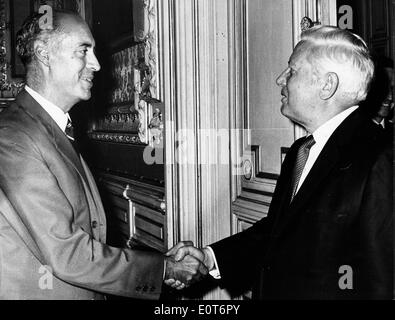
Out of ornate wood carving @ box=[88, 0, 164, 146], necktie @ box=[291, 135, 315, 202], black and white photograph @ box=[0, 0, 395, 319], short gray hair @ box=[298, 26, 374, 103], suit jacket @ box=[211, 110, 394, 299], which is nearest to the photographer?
suit jacket @ box=[211, 110, 394, 299]

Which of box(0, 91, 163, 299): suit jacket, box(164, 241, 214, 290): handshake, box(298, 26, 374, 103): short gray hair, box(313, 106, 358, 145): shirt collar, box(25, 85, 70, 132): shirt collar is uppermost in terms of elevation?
box(298, 26, 374, 103): short gray hair

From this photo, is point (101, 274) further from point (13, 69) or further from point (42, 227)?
point (13, 69)

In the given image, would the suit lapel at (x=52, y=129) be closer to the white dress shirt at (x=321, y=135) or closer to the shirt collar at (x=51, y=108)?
the shirt collar at (x=51, y=108)

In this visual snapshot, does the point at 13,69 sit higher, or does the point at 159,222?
the point at 13,69

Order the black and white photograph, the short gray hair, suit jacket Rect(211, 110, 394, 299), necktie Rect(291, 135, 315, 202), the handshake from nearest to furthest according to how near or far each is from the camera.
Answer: suit jacket Rect(211, 110, 394, 299)
the black and white photograph
the short gray hair
necktie Rect(291, 135, 315, 202)
the handshake

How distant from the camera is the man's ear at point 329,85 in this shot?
147 cm

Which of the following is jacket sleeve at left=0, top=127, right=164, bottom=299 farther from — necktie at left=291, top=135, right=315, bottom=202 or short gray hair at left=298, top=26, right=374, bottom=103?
short gray hair at left=298, top=26, right=374, bottom=103

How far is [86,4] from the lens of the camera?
Answer: 3873 millimetres

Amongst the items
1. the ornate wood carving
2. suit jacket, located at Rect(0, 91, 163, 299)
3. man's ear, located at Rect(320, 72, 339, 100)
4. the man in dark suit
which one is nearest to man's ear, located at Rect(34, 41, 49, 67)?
suit jacket, located at Rect(0, 91, 163, 299)

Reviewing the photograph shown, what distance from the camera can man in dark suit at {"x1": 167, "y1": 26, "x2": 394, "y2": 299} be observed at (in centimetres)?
124

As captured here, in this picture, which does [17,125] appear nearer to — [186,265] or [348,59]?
[186,265]
